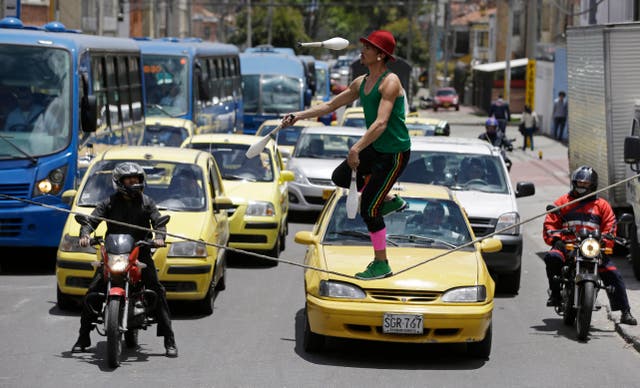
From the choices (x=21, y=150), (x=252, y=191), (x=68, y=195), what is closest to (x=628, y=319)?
(x=68, y=195)

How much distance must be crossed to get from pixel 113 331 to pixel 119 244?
0.78 m

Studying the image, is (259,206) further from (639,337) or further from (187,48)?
(187,48)

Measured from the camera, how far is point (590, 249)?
464 inches

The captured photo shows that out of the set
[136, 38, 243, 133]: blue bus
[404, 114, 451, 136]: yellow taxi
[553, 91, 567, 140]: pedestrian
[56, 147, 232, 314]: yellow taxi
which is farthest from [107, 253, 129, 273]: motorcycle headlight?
[553, 91, 567, 140]: pedestrian

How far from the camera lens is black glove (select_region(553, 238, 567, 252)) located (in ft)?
40.3

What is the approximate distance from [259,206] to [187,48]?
14.0m

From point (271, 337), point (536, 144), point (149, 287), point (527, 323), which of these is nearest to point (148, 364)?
point (149, 287)

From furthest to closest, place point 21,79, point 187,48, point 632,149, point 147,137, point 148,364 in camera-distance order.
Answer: point 187,48
point 147,137
point 21,79
point 632,149
point 148,364

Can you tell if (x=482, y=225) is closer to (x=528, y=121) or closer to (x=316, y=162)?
(x=316, y=162)

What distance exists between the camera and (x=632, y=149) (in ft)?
49.2

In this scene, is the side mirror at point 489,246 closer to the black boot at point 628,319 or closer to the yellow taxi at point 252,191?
the black boot at point 628,319

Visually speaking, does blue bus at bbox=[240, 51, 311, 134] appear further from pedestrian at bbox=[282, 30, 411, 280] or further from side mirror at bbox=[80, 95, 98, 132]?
pedestrian at bbox=[282, 30, 411, 280]

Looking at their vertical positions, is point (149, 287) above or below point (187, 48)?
below

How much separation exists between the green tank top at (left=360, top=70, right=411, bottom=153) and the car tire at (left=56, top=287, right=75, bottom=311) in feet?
14.0
